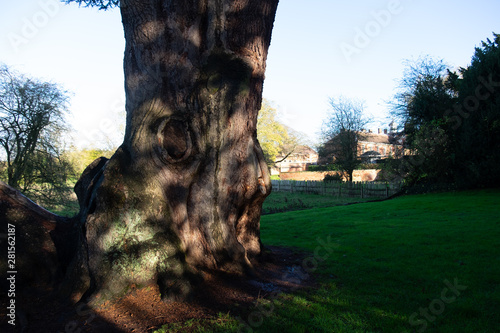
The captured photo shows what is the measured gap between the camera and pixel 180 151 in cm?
430

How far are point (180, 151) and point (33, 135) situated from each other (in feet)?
44.2

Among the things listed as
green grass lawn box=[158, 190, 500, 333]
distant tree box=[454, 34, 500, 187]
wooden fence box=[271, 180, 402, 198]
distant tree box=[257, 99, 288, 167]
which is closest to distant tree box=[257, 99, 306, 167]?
distant tree box=[257, 99, 288, 167]

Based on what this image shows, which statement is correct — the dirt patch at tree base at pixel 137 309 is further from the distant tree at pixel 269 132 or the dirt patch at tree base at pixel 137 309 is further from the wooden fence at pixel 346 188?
the distant tree at pixel 269 132

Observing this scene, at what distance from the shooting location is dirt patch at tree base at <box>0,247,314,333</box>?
3.22 m

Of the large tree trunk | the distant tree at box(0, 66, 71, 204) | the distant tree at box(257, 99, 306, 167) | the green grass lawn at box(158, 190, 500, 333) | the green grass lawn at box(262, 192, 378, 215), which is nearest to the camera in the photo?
the green grass lawn at box(158, 190, 500, 333)

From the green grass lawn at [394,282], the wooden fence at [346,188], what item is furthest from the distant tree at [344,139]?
the green grass lawn at [394,282]

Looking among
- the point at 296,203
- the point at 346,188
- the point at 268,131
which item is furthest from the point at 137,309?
the point at 268,131

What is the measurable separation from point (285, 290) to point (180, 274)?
1.54 meters

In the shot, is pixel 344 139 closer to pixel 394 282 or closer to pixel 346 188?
pixel 346 188

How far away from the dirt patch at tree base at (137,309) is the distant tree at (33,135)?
1293 cm

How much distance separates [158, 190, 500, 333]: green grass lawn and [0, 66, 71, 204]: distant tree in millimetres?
11618

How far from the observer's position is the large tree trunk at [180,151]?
12.6 feet

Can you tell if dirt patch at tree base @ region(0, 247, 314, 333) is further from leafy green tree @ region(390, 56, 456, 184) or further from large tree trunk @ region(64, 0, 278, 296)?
leafy green tree @ region(390, 56, 456, 184)

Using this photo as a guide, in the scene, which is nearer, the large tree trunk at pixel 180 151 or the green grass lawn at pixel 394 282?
the green grass lawn at pixel 394 282
